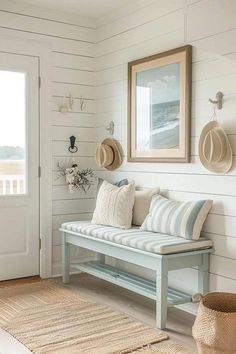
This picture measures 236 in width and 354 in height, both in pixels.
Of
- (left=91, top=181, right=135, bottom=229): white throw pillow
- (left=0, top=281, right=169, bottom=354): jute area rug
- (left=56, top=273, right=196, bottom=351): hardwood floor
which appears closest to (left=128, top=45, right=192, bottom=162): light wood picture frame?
(left=91, top=181, right=135, bottom=229): white throw pillow

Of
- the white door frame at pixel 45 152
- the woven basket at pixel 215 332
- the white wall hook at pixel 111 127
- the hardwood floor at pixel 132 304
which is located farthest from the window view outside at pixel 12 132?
the woven basket at pixel 215 332

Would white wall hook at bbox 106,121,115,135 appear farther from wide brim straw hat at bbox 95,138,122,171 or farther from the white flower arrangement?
the white flower arrangement

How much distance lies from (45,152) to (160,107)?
1.24 m

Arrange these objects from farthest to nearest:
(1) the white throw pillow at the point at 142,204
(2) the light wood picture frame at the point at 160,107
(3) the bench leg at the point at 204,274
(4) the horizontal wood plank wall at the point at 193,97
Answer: (1) the white throw pillow at the point at 142,204, (2) the light wood picture frame at the point at 160,107, (3) the bench leg at the point at 204,274, (4) the horizontal wood plank wall at the point at 193,97

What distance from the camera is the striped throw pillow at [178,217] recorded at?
3330 millimetres

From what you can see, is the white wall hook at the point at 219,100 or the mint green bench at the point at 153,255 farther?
the white wall hook at the point at 219,100

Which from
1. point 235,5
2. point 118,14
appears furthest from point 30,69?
point 235,5

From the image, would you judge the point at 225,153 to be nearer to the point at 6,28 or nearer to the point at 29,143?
the point at 29,143

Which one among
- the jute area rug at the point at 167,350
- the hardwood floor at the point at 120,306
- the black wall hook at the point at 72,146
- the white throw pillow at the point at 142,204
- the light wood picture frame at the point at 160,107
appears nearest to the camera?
the jute area rug at the point at 167,350

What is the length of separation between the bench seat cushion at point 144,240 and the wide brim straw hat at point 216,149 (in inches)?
21.5

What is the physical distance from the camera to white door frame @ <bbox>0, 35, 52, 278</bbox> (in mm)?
4383

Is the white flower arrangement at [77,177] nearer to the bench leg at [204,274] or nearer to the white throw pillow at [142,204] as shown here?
the white throw pillow at [142,204]

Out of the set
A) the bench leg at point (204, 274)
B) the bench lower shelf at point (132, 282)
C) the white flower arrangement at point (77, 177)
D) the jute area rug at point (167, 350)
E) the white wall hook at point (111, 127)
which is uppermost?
the white wall hook at point (111, 127)

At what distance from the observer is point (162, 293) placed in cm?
316
